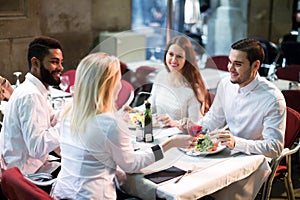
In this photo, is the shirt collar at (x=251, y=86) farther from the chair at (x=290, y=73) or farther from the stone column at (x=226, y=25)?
the stone column at (x=226, y=25)

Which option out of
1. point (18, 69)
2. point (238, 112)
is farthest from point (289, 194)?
point (18, 69)

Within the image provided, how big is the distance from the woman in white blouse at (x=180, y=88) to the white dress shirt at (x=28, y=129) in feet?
2.85

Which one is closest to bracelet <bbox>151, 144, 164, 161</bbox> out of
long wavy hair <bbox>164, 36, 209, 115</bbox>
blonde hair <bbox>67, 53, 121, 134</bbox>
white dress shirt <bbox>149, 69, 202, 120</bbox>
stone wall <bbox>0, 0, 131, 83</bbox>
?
blonde hair <bbox>67, 53, 121, 134</bbox>

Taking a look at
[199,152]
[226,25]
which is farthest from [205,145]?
[226,25]

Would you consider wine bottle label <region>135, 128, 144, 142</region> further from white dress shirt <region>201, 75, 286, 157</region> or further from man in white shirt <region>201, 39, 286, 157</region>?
white dress shirt <region>201, 75, 286, 157</region>

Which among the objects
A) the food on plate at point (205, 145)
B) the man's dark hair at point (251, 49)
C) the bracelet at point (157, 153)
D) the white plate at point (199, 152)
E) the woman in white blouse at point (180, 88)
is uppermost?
the man's dark hair at point (251, 49)

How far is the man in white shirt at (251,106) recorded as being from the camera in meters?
2.86

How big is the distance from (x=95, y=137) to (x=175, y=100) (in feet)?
4.06

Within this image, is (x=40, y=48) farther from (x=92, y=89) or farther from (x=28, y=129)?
(x=92, y=89)

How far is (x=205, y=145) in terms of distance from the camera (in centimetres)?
281

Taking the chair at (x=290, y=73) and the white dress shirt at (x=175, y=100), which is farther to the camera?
the chair at (x=290, y=73)

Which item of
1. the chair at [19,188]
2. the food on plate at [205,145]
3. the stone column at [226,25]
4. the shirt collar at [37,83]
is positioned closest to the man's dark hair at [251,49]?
the food on plate at [205,145]

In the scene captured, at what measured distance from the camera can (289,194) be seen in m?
3.48

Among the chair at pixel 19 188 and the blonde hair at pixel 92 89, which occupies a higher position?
the blonde hair at pixel 92 89
